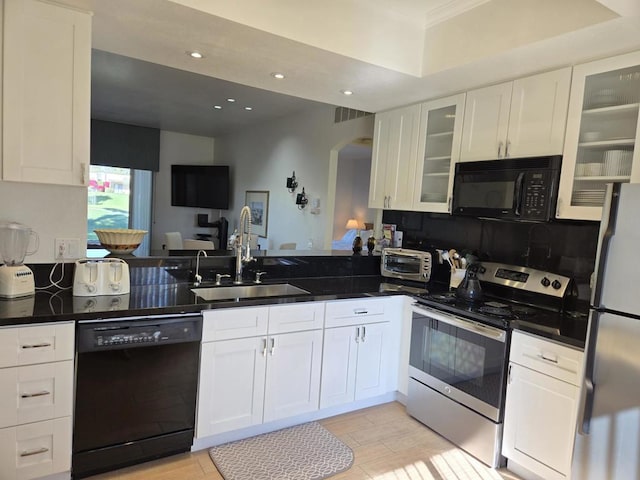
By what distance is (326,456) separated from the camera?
7.88 feet

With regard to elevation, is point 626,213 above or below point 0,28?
below

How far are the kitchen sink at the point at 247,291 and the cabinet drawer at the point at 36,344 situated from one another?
2.80 ft

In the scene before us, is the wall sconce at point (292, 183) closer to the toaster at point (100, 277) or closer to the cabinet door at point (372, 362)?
the cabinet door at point (372, 362)

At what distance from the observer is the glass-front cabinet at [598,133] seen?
2186mm

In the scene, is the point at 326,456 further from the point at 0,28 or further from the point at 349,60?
the point at 0,28

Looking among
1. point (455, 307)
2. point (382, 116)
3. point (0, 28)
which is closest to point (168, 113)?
point (382, 116)

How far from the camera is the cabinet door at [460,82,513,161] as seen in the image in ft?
8.89

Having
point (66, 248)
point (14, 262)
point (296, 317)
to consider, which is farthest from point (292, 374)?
point (14, 262)

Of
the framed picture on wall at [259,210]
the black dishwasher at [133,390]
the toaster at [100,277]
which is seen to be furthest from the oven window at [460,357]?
the framed picture on wall at [259,210]

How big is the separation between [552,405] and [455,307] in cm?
72

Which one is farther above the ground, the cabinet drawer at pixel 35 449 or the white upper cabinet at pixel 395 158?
the white upper cabinet at pixel 395 158

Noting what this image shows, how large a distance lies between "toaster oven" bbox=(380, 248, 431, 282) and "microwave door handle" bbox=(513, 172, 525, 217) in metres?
0.86

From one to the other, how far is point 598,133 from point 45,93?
116 inches

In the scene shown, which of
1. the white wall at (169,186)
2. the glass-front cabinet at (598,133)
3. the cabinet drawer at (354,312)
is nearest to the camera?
the glass-front cabinet at (598,133)
